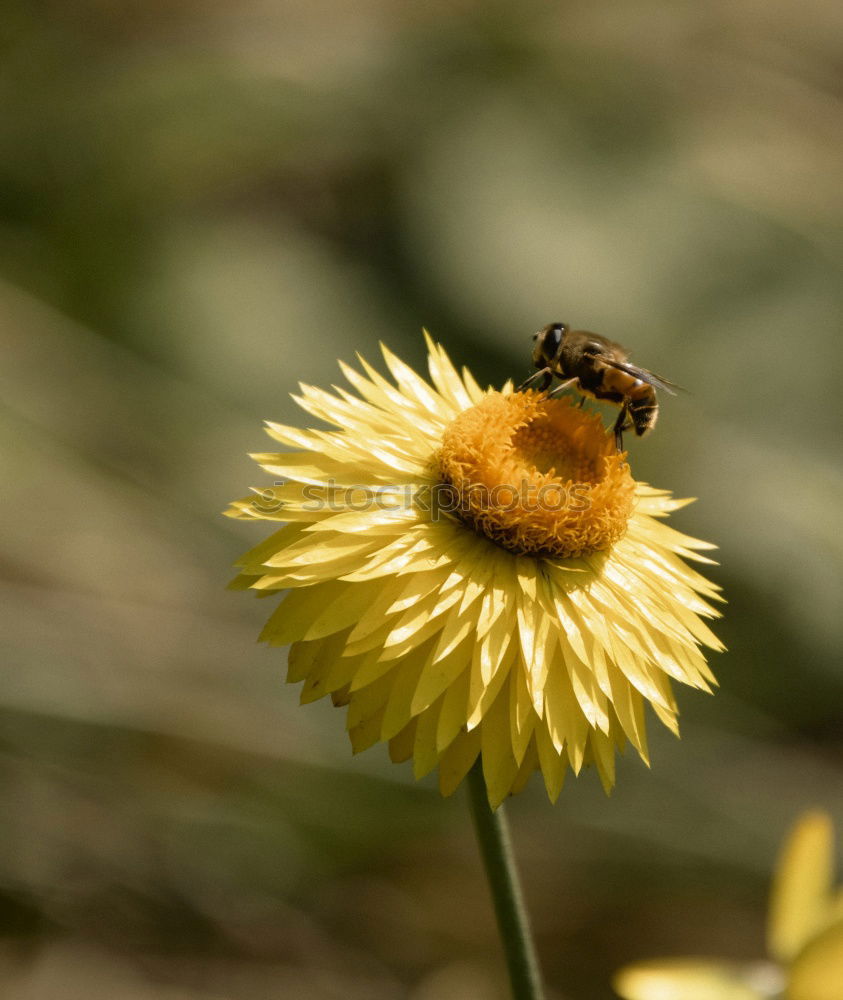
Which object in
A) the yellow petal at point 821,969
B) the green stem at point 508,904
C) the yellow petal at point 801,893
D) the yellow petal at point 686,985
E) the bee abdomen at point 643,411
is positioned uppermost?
the bee abdomen at point 643,411

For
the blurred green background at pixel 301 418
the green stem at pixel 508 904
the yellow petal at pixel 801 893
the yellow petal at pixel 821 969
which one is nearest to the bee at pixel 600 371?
the green stem at pixel 508 904

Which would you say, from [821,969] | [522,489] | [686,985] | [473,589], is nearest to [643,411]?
[522,489]

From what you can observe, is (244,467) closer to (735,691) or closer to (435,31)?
(735,691)

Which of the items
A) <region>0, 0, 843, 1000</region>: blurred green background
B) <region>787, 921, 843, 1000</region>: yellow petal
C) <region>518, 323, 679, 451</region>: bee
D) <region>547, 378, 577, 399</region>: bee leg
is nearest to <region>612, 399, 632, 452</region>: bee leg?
<region>518, 323, 679, 451</region>: bee

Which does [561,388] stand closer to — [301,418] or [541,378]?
[541,378]

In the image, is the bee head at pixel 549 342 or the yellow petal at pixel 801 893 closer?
the yellow petal at pixel 801 893

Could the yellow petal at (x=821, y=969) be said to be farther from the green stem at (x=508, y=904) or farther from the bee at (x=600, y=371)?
the bee at (x=600, y=371)

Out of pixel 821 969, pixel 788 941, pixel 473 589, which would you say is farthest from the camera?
pixel 473 589

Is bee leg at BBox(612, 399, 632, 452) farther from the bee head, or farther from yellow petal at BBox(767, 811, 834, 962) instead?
yellow petal at BBox(767, 811, 834, 962)
